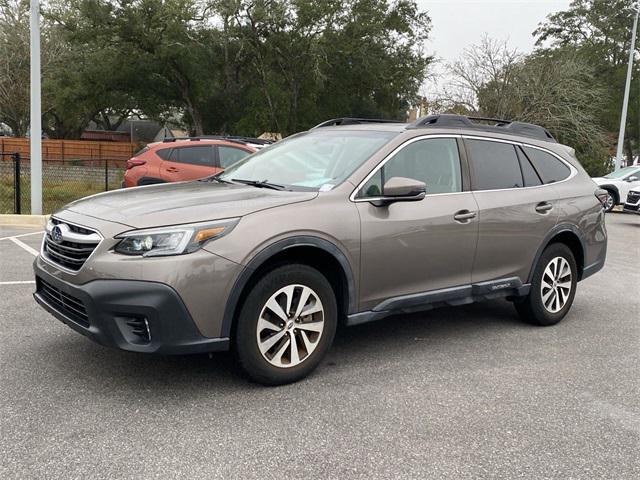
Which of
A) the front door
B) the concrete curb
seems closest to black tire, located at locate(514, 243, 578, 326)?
the front door

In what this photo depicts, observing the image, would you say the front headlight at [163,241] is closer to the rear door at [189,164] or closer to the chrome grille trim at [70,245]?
the chrome grille trim at [70,245]

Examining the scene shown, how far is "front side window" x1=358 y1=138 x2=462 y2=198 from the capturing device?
14.0 feet

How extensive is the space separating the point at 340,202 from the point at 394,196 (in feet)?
1.27

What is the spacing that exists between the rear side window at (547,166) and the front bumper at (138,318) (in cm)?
338

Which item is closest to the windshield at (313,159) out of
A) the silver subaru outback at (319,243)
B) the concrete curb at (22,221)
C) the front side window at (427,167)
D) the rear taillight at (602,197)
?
the silver subaru outback at (319,243)

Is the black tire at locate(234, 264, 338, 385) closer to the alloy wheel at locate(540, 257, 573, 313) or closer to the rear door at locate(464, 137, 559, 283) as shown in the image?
the rear door at locate(464, 137, 559, 283)

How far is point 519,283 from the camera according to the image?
16.9 feet

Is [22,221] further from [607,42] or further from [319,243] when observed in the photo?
[607,42]

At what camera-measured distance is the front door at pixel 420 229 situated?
4121mm

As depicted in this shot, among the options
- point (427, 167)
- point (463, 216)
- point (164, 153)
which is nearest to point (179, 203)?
point (427, 167)

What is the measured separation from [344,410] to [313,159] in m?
1.94

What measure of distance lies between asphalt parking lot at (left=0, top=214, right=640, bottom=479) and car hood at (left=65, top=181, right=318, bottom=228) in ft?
3.49

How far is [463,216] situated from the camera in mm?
4602

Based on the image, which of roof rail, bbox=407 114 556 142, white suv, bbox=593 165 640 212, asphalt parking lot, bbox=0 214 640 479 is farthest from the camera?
white suv, bbox=593 165 640 212
